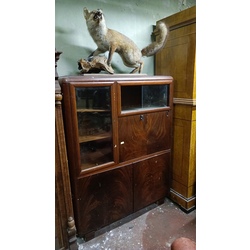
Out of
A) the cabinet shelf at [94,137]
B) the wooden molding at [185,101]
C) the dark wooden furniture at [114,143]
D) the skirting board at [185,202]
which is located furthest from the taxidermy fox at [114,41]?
the skirting board at [185,202]

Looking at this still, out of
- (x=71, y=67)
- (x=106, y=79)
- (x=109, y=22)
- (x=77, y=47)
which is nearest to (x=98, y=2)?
(x=109, y=22)

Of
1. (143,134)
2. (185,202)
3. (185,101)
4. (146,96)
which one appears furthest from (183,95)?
(185,202)

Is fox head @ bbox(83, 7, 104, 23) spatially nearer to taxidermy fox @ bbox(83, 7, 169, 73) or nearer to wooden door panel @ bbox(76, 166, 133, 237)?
taxidermy fox @ bbox(83, 7, 169, 73)

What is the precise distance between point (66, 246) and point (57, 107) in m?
1.03

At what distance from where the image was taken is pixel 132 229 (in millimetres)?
1581

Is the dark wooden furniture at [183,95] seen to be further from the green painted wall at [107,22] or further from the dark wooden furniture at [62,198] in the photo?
the dark wooden furniture at [62,198]

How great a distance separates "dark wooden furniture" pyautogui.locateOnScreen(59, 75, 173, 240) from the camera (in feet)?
4.13

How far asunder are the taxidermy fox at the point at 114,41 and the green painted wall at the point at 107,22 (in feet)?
0.62

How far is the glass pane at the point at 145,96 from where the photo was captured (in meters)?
1.66

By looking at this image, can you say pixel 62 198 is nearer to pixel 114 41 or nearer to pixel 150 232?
pixel 150 232

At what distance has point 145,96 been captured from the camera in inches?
67.6

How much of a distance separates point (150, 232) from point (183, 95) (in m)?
1.28

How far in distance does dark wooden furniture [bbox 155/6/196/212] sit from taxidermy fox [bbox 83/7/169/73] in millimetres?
126
